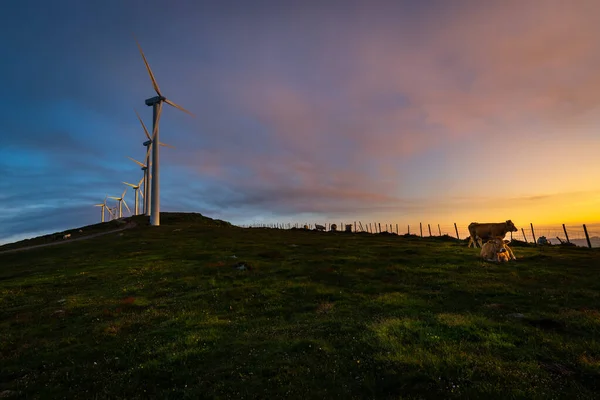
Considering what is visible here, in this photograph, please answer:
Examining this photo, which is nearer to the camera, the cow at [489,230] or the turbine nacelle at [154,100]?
the cow at [489,230]

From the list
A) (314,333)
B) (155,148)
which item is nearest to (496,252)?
(314,333)

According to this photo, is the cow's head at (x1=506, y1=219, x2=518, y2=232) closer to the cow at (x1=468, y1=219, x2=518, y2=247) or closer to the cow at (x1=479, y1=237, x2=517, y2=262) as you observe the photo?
the cow at (x1=468, y1=219, x2=518, y2=247)

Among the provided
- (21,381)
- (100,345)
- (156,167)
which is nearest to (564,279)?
(100,345)

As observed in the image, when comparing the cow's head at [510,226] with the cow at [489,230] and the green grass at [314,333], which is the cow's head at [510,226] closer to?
the cow at [489,230]

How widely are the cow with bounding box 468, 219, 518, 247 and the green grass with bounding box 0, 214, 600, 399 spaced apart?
1060 cm

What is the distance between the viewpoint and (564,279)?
24078mm

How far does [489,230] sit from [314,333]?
3809 centimetres

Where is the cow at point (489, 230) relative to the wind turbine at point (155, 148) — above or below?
below

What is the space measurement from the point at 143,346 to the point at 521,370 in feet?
46.4

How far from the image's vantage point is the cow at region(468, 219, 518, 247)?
42469 millimetres

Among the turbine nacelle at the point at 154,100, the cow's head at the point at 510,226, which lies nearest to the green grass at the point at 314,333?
the cow's head at the point at 510,226

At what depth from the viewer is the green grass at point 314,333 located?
998 centimetres

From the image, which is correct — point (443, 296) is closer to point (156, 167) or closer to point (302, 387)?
point (302, 387)

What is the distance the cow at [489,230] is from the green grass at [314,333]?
10.6 metres
